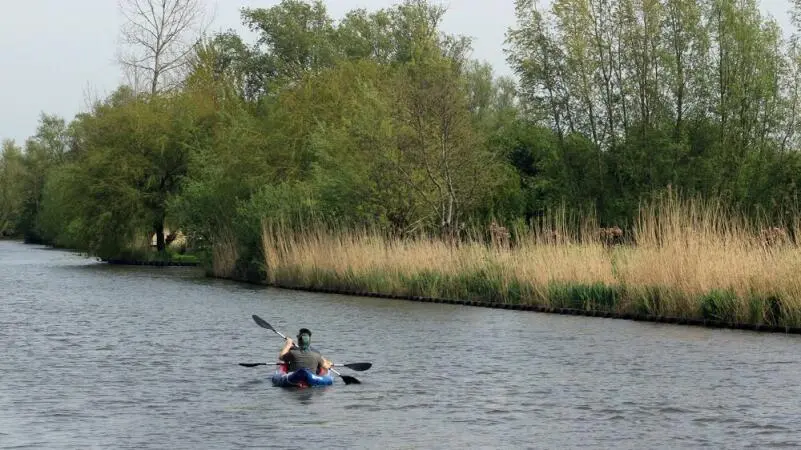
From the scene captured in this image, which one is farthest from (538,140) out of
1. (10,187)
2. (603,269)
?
(10,187)

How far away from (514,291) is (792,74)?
65.4 feet

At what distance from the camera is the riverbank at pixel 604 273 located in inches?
1046

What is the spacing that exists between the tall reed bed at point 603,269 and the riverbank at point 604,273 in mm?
29

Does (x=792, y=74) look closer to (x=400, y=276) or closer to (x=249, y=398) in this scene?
(x=400, y=276)

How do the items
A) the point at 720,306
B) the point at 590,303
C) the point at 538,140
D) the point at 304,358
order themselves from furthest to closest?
the point at 538,140 < the point at 590,303 < the point at 720,306 < the point at 304,358

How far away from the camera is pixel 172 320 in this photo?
31328mm

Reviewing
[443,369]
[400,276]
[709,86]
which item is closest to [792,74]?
[709,86]

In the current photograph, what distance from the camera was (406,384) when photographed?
19.0m

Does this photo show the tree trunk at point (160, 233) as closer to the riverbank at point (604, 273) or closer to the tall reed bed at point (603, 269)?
the tall reed bed at point (603, 269)

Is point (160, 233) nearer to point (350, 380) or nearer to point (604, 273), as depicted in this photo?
point (604, 273)

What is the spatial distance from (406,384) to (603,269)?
13.9 meters

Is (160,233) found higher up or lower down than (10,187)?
lower down

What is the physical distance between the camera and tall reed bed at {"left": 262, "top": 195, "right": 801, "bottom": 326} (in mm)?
26656

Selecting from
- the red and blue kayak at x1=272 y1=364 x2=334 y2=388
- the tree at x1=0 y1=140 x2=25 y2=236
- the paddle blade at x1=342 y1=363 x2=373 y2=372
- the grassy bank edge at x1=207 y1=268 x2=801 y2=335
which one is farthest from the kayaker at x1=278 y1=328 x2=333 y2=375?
the tree at x1=0 y1=140 x2=25 y2=236
